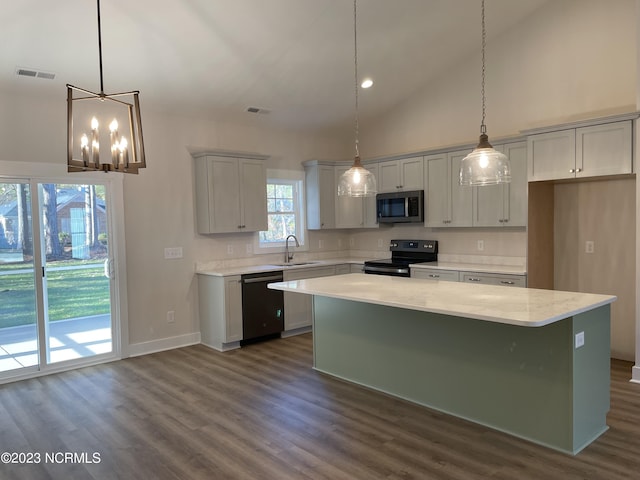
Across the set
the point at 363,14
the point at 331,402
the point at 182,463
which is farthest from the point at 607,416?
the point at 363,14

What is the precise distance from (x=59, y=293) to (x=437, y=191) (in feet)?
14.4

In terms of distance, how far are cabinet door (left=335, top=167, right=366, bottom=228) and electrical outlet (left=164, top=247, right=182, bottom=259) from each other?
90.6 inches

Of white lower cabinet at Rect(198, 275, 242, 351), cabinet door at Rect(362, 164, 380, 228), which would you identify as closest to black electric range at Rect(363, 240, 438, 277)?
cabinet door at Rect(362, 164, 380, 228)

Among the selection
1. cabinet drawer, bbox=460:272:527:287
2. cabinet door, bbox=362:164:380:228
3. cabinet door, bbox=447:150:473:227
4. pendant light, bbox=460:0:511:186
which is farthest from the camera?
cabinet door, bbox=362:164:380:228

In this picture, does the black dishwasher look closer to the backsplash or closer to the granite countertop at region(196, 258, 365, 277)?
the granite countertop at region(196, 258, 365, 277)

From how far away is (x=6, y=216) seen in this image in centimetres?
450

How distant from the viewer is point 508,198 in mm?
5086

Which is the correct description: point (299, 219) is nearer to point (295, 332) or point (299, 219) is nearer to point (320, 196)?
point (320, 196)

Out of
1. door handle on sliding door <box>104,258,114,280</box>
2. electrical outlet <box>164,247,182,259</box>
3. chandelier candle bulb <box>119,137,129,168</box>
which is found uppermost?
chandelier candle bulb <box>119,137,129,168</box>

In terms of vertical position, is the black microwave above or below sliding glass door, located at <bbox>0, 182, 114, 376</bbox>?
above

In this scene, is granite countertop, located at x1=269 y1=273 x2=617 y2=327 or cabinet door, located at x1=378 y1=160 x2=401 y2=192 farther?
cabinet door, located at x1=378 y1=160 x2=401 y2=192

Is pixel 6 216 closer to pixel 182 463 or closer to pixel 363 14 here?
pixel 182 463

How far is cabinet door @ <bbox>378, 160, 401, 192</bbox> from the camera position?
6.24m

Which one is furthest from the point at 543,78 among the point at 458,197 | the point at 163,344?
the point at 163,344
